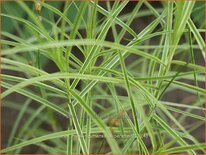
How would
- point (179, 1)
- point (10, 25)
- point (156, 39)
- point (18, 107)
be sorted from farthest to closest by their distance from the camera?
point (156, 39)
point (18, 107)
point (10, 25)
point (179, 1)

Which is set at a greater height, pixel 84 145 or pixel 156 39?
pixel 156 39

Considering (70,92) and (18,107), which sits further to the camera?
(18,107)

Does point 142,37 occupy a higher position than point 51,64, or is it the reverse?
point 51,64

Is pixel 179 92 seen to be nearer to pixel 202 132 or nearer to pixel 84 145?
pixel 202 132

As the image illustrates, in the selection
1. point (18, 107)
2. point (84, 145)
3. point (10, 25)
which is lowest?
point (84, 145)

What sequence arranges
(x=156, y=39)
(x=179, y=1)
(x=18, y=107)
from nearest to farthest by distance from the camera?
(x=179, y=1) → (x=18, y=107) → (x=156, y=39)

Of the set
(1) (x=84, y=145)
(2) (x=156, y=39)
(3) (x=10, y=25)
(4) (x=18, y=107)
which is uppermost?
(2) (x=156, y=39)

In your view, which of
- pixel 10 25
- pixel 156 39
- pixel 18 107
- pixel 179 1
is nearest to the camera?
pixel 179 1

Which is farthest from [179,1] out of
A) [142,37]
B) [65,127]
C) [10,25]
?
[65,127]

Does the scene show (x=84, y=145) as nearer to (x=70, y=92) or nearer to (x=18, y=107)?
(x=70, y=92)
